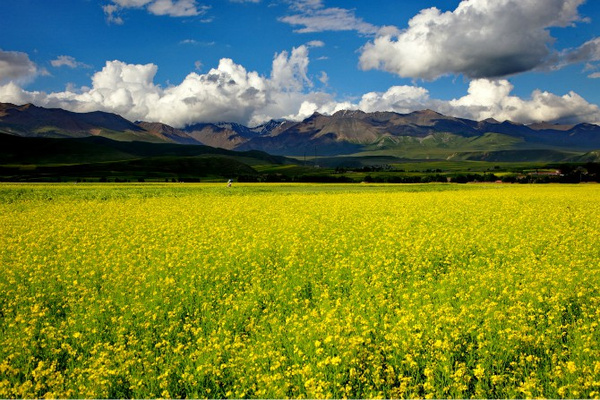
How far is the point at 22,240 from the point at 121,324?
12.4 meters

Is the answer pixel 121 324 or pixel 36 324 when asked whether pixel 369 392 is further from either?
pixel 36 324

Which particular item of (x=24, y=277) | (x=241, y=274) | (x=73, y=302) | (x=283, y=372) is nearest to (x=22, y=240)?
(x=24, y=277)

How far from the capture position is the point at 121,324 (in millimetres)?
8859

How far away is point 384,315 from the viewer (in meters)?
9.09

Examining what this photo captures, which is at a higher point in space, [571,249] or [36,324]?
[571,249]

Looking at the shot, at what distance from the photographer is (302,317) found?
9.12m

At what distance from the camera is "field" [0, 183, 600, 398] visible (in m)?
6.64

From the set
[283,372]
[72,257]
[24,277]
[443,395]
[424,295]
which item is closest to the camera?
[443,395]

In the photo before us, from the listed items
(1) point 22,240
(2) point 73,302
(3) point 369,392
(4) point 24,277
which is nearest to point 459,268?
(3) point 369,392

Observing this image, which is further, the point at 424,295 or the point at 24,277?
the point at 24,277

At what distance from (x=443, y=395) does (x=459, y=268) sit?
7014 mm

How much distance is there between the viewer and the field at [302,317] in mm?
6641

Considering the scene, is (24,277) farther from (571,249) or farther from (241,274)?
(571,249)

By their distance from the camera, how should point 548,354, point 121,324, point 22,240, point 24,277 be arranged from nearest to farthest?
1. point 548,354
2. point 121,324
3. point 24,277
4. point 22,240
